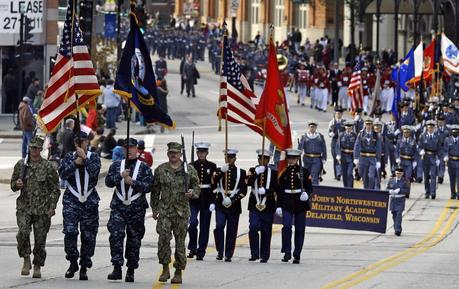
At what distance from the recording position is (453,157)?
33781 mm

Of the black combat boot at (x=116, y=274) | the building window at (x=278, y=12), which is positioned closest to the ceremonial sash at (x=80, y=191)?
the black combat boot at (x=116, y=274)

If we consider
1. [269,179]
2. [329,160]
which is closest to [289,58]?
[329,160]

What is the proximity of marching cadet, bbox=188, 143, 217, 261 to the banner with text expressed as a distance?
16.0ft

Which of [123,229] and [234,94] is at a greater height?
[234,94]

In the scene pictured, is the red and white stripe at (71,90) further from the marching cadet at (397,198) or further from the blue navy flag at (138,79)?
the marching cadet at (397,198)

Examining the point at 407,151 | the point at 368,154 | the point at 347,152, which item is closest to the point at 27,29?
the point at 347,152

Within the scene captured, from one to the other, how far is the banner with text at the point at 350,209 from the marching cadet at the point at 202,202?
16.0 feet

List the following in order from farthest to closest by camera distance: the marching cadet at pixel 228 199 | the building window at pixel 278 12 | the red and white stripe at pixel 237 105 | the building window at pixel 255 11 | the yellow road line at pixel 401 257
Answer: the building window at pixel 255 11
the building window at pixel 278 12
the red and white stripe at pixel 237 105
the marching cadet at pixel 228 199
the yellow road line at pixel 401 257

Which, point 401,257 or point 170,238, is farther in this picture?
point 401,257

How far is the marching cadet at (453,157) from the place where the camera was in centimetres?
3359

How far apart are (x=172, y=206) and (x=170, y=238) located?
0.37 meters

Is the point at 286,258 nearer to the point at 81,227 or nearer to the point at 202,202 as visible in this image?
the point at 202,202

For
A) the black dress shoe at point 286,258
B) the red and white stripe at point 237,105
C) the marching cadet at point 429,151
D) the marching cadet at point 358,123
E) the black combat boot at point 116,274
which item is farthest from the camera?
the marching cadet at point 358,123

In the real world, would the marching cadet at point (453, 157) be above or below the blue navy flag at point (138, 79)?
below
